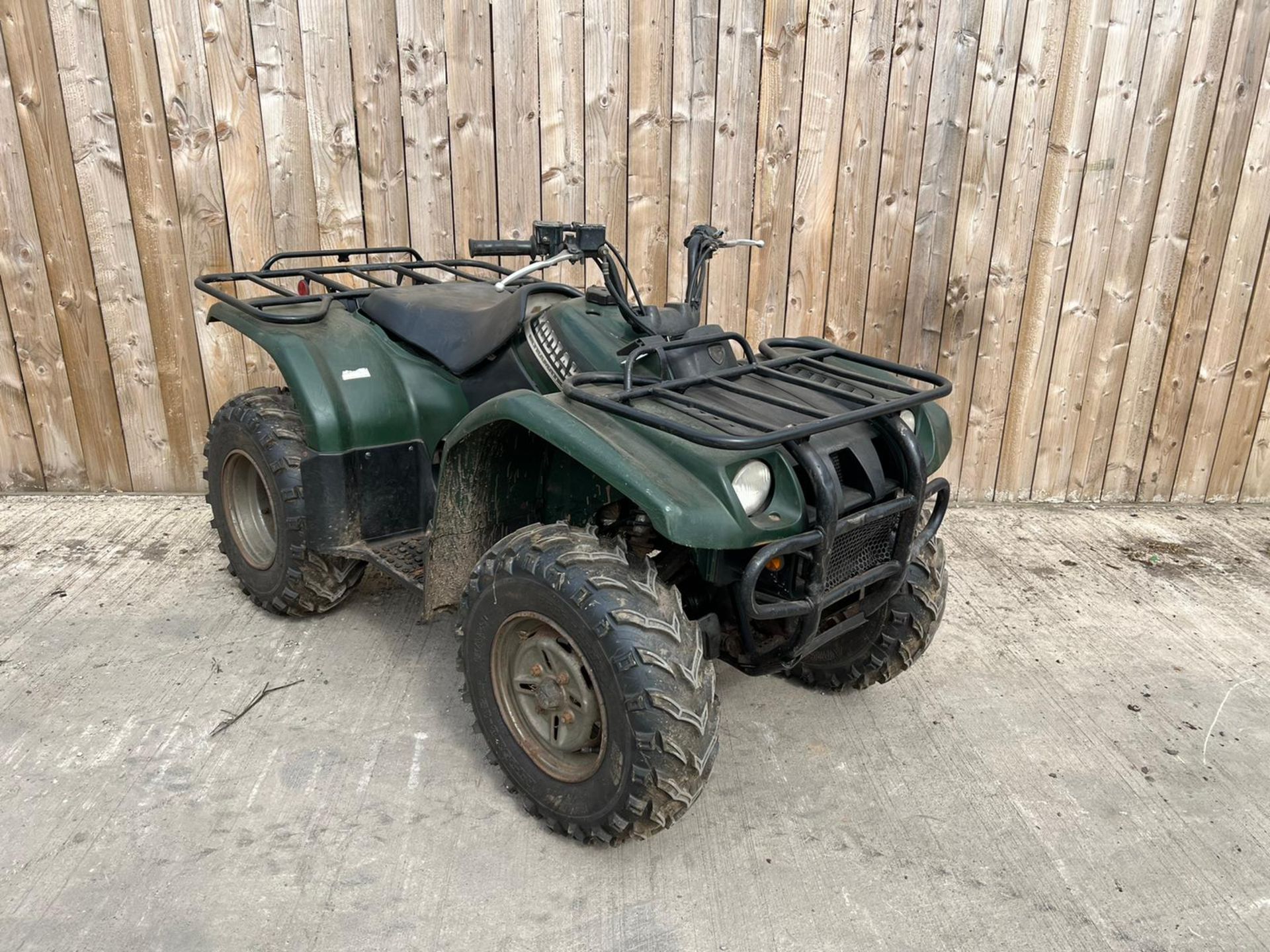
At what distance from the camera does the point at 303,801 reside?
2.79 m

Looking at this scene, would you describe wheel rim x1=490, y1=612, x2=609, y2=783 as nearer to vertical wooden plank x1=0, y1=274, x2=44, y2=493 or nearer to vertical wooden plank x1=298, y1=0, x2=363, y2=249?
vertical wooden plank x1=298, y1=0, x2=363, y2=249

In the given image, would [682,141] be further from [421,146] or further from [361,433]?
[361,433]

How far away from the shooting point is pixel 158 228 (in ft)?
15.3

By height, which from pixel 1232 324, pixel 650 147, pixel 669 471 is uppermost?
pixel 650 147

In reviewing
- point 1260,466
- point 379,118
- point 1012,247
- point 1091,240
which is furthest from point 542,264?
point 1260,466

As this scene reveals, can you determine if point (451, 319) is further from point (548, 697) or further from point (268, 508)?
point (548, 697)

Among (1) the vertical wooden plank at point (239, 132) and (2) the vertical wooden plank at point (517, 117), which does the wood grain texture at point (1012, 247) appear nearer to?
(2) the vertical wooden plank at point (517, 117)

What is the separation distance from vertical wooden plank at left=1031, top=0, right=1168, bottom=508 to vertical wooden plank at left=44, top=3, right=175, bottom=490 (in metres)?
4.78

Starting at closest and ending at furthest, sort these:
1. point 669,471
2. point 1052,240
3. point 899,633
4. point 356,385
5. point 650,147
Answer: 1. point 669,471
2. point 899,633
3. point 356,385
4. point 650,147
5. point 1052,240

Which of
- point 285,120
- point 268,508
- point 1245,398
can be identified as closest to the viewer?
point 268,508

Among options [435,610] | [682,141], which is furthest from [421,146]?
[435,610]

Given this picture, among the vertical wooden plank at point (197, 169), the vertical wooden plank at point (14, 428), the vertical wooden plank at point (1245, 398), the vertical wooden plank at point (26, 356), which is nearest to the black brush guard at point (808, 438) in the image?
the vertical wooden plank at point (197, 169)

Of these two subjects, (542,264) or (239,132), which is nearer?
(542,264)

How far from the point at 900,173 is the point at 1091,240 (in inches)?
42.8
